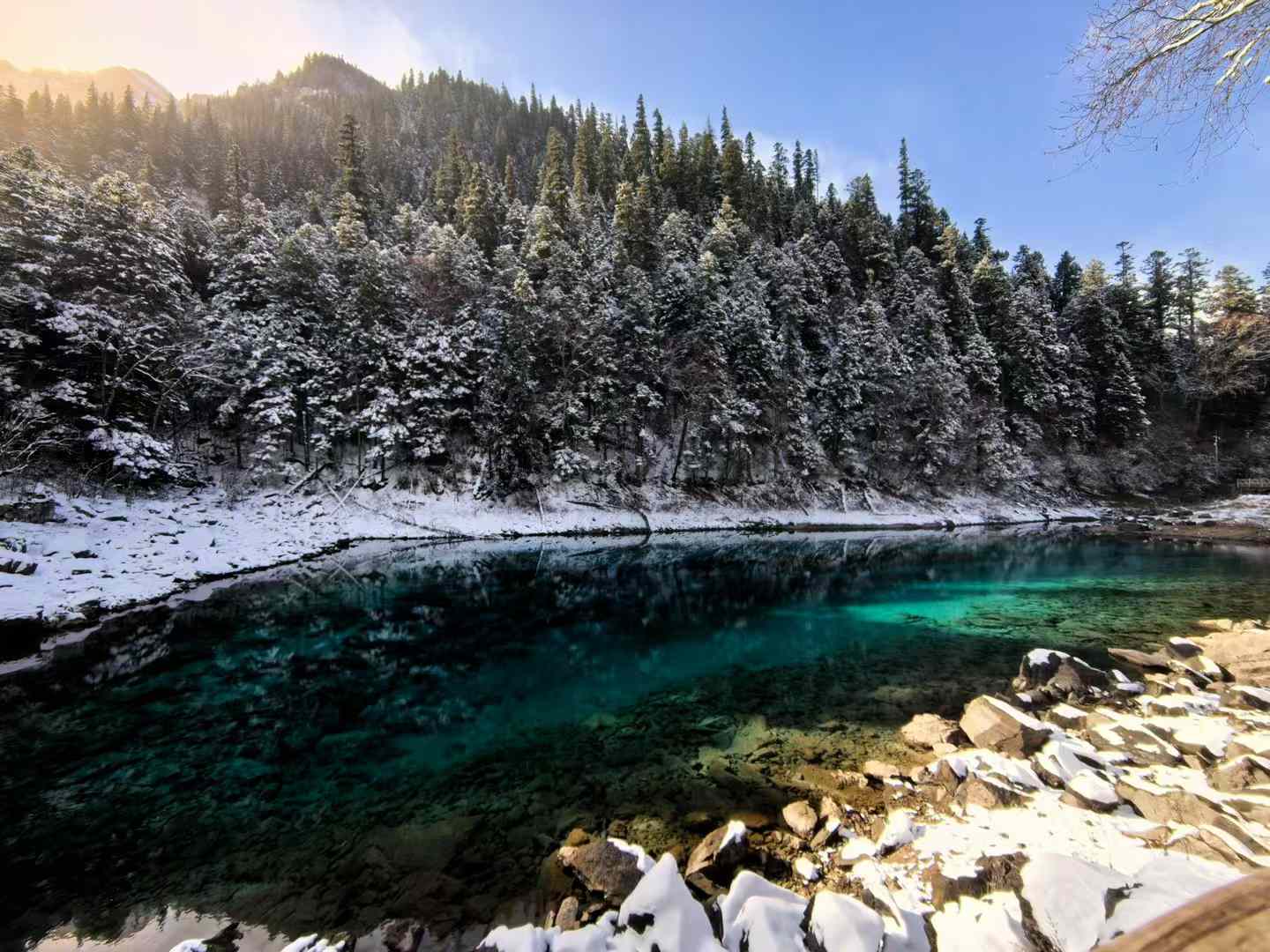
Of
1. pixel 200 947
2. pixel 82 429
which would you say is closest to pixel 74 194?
pixel 82 429

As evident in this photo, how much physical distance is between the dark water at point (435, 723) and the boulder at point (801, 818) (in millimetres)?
437

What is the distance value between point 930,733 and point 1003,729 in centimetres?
99

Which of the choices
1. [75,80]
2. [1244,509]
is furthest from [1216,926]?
[75,80]

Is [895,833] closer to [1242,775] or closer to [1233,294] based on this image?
[1242,775]

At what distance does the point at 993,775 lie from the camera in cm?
583

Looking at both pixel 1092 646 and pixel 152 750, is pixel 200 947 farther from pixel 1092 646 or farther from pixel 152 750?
pixel 1092 646

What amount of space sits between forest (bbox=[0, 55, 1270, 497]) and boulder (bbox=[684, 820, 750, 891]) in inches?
809

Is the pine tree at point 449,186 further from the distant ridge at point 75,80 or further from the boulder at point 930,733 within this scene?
the distant ridge at point 75,80

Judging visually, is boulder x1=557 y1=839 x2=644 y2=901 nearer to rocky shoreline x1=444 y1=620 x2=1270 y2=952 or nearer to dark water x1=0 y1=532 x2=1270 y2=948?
rocky shoreline x1=444 y1=620 x2=1270 y2=952

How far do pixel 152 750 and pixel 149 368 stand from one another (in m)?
24.1

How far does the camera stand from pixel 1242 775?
5246 mm

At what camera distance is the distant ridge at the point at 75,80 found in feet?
421

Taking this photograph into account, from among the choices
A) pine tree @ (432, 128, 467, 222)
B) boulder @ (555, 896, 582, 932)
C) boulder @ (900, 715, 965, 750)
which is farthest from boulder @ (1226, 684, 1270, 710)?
pine tree @ (432, 128, 467, 222)

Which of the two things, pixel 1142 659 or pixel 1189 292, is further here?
pixel 1189 292
